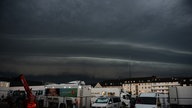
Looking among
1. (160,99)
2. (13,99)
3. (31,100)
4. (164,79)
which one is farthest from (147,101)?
(164,79)

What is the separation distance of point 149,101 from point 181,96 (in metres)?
7.70

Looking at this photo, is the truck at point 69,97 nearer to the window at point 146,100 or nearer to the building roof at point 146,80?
the window at point 146,100

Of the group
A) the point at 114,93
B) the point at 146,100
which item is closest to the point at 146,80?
the point at 114,93

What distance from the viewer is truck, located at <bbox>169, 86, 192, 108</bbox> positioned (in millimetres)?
23881

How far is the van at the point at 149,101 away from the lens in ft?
63.8

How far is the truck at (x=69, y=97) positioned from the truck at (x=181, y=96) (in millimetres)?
11484

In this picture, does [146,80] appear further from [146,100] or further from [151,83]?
[146,100]

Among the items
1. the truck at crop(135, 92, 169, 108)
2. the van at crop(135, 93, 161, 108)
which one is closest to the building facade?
the truck at crop(135, 92, 169, 108)

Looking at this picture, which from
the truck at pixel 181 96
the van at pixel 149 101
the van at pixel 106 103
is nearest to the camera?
the van at pixel 149 101

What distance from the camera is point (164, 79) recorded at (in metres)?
144

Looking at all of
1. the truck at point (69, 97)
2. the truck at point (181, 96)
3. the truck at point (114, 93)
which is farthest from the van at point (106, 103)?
the truck at point (114, 93)

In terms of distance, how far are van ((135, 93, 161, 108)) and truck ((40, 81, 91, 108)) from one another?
8.75 meters

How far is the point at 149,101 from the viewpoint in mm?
19875

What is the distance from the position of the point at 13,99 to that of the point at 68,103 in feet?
25.6
